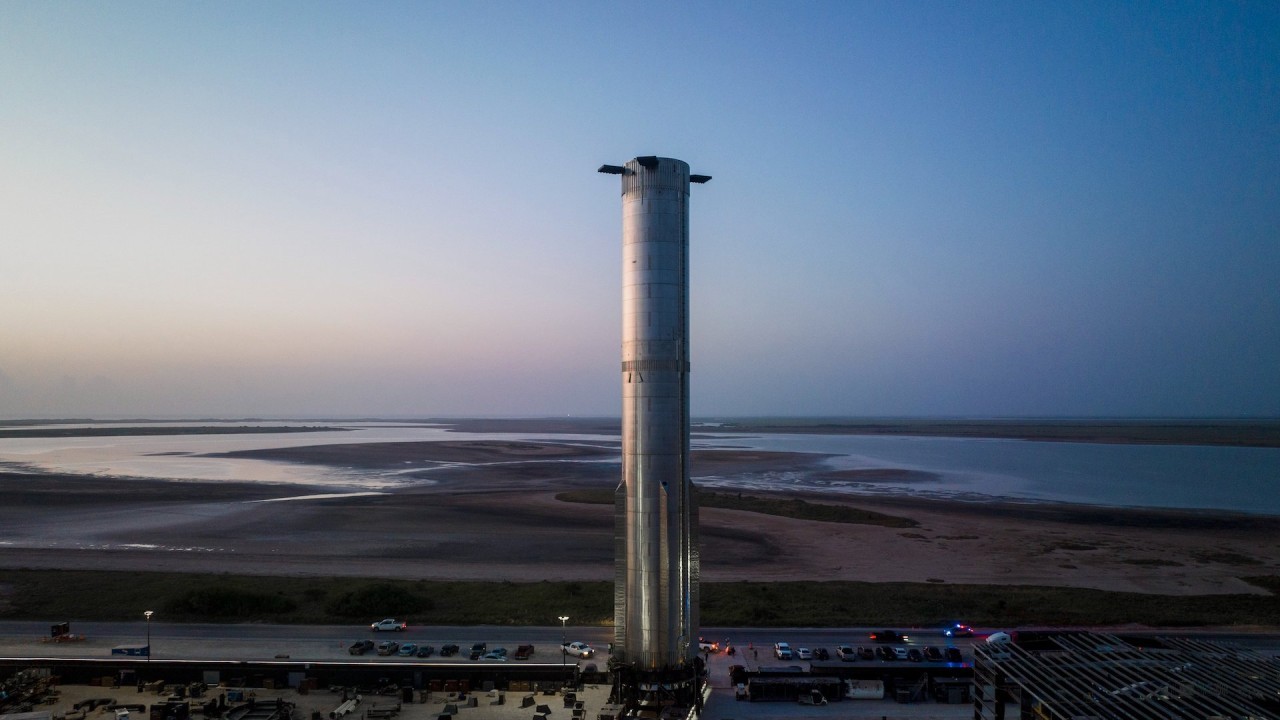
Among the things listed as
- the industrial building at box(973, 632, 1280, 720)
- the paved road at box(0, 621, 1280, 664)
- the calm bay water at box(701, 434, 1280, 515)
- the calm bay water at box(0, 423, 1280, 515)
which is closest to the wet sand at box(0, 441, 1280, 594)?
the calm bay water at box(0, 423, 1280, 515)

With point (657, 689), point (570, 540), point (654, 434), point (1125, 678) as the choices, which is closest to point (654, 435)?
point (654, 434)

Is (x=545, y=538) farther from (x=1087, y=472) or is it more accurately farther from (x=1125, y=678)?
(x=1087, y=472)

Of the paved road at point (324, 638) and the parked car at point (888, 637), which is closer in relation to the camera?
the paved road at point (324, 638)

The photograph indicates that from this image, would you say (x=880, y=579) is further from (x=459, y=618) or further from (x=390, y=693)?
(x=390, y=693)

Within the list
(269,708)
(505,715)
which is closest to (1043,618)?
(505,715)

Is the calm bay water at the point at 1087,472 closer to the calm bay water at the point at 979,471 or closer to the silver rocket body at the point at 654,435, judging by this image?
the calm bay water at the point at 979,471

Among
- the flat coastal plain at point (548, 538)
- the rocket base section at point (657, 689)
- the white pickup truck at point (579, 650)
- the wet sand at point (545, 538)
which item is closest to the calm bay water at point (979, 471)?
the flat coastal plain at point (548, 538)
